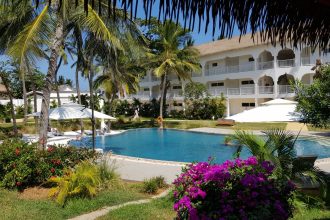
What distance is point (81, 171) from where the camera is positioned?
29.9ft

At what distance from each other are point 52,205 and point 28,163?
1.79 meters

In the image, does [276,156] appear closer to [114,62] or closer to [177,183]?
[177,183]

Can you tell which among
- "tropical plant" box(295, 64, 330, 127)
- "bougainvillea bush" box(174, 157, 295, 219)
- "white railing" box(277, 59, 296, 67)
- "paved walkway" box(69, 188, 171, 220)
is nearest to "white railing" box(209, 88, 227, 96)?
"white railing" box(277, 59, 296, 67)

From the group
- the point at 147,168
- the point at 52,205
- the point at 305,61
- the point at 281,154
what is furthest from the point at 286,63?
the point at 52,205

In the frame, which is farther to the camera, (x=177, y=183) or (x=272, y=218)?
(x=177, y=183)

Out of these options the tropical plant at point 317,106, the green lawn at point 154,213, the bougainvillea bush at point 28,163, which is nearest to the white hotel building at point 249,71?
the tropical plant at point 317,106

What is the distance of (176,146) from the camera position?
2208cm

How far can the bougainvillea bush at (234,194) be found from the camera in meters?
5.21

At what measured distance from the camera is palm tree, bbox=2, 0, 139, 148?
35.5ft

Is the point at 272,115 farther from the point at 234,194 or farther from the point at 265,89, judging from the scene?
the point at 265,89

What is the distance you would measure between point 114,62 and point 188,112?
75.9ft

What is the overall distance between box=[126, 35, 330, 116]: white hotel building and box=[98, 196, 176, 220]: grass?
973 inches

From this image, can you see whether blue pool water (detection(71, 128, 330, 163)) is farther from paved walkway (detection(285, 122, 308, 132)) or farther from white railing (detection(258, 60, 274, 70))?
white railing (detection(258, 60, 274, 70))

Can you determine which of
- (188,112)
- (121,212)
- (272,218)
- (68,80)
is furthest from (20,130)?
(68,80)
